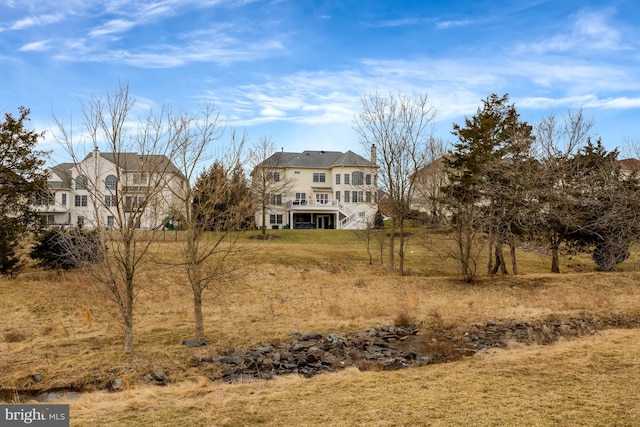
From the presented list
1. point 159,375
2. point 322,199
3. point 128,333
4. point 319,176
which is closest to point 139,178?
point 128,333

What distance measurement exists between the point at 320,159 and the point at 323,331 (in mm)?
44553

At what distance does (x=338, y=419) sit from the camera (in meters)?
7.02

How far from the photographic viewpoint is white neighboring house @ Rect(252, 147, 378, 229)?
178 ft

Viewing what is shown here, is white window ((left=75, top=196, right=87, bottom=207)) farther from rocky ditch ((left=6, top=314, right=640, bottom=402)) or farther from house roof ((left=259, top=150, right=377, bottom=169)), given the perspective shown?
rocky ditch ((left=6, top=314, right=640, bottom=402))

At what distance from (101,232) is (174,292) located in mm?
11368

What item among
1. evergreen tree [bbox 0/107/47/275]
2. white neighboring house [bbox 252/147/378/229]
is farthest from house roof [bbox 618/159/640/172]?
white neighboring house [bbox 252/147/378/229]

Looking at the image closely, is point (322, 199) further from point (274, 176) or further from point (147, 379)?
point (147, 379)

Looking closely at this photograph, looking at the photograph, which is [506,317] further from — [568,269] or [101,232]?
[568,269]

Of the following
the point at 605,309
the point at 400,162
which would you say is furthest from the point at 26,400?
the point at 400,162

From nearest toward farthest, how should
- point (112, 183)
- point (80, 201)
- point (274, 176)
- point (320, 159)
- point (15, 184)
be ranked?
point (15, 184), point (112, 183), point (274, 176), point (80, 201), point (320, 159)

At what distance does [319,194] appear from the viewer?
57.1 metres

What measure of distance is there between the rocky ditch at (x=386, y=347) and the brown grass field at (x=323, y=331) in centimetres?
79

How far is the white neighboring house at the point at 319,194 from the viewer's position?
5425 centimetres

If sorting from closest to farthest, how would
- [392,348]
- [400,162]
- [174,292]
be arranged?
[392,348] → [174,292] → [400,162]
